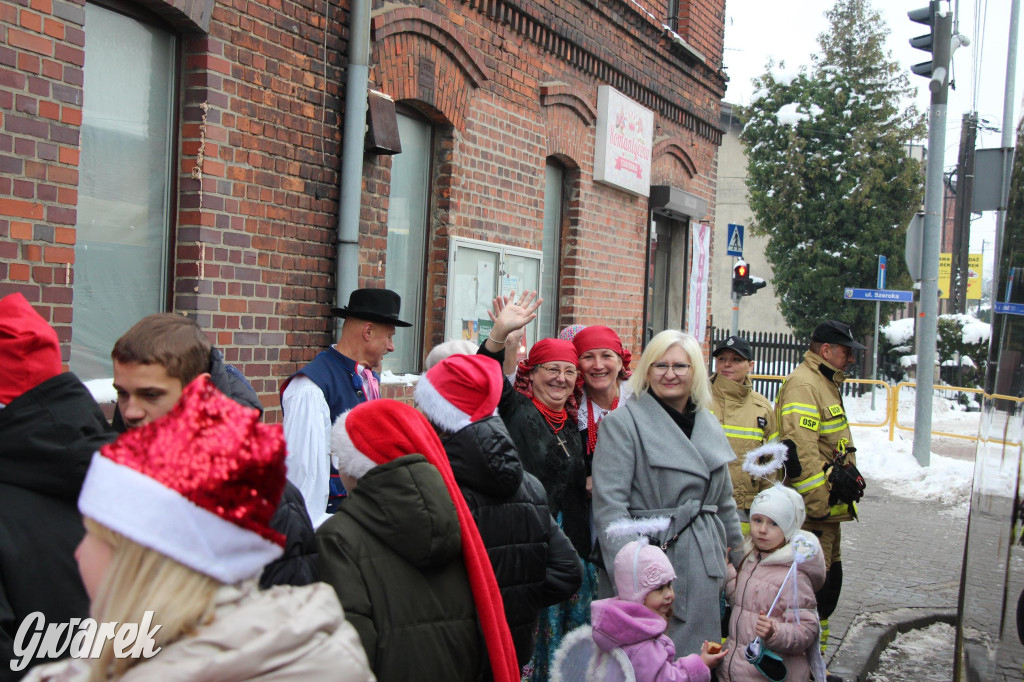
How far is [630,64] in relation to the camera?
394 inches

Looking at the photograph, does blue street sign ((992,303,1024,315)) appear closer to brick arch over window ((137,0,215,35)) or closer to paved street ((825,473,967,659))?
paved street ((825,473,967,659))

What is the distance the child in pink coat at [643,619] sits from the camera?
10.2 feet

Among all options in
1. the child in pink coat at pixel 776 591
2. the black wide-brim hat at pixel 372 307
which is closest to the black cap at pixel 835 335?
the child in pink coat at pixel 776 591

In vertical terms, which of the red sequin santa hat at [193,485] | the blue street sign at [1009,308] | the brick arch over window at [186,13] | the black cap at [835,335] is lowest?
the red sequin santa hat at [193,485]

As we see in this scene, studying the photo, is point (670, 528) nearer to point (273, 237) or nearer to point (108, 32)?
point (273, 237)

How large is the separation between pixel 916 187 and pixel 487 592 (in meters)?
25.7

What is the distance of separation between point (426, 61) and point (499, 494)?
190 inches

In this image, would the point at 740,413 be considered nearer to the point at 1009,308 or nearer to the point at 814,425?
the point at 814,425

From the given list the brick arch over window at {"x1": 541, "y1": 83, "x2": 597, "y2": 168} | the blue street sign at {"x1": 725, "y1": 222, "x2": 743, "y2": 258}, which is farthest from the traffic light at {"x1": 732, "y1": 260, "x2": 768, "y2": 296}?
the brick arch over window at {"x1": 541, "y1": 83, "x2": 597, "y2": 168}

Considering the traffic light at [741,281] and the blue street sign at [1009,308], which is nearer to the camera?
the blue street sign at [1009,308]

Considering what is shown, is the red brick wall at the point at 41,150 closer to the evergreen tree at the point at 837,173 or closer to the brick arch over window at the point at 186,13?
the brick arch over window at the point at 186,13

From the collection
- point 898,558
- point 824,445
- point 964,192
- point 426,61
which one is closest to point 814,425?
point 824,445

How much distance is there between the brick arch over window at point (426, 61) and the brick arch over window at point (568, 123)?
3.78 feet

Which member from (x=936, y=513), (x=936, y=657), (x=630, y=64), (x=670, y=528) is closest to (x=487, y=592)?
(x=670, y=528)
